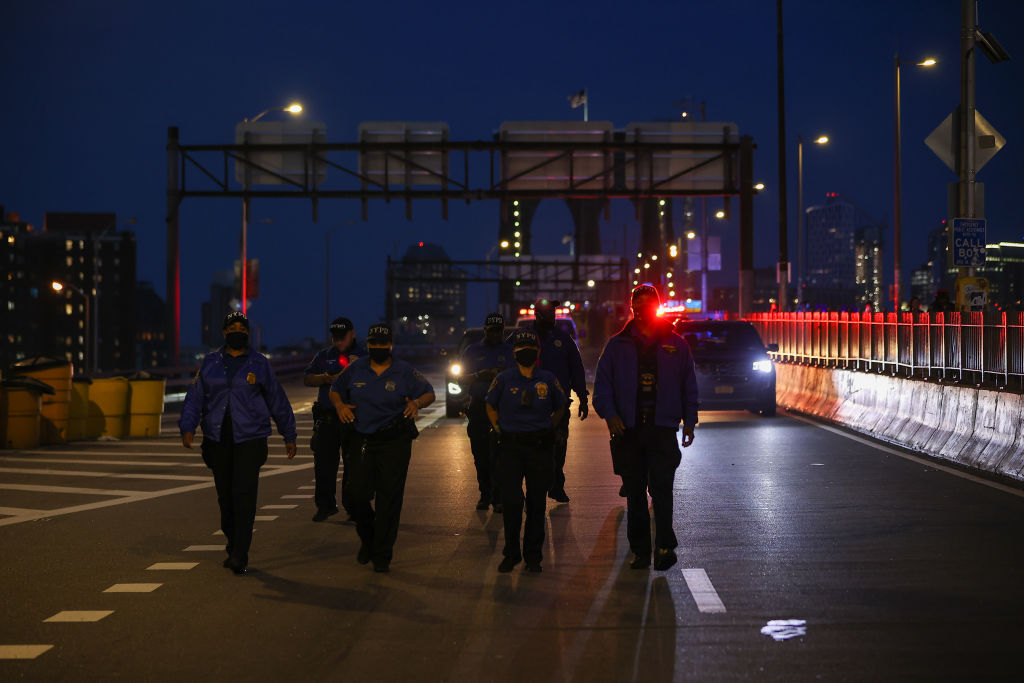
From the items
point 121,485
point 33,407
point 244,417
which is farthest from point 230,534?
point 33,407

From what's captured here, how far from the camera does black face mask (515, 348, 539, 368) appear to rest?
9.20 metres

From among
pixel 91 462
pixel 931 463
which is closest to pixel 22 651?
pixel 91 462

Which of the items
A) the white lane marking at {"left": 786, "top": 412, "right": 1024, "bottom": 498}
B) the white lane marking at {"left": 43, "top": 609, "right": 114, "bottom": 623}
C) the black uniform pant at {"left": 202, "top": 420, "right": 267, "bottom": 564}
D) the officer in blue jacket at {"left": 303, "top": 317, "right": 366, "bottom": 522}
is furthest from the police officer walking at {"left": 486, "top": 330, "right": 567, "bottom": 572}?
the white lane marking at {"left": 786, "top": 412, "right": 1024, "bottom": 498}

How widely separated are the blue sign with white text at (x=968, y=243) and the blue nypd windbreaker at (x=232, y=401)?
467 inches

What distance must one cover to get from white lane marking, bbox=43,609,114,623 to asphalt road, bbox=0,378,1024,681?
26 millimetres

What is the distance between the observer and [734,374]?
23812 millimetres

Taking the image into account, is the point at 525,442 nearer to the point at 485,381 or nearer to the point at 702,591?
the point at 702,591

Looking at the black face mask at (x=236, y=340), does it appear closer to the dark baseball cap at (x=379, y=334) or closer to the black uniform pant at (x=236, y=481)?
the black uniform pant at (x=236, y=481)

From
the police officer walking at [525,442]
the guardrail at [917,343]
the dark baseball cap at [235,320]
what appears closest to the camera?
the police officer walking at [525,442]

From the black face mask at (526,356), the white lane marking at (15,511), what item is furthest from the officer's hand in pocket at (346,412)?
the white lane marking at (15,511)

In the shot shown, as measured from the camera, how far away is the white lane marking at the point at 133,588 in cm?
848

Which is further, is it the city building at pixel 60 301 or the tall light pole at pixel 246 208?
the city building at pixel 60 301

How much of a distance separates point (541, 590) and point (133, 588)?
2.72 m

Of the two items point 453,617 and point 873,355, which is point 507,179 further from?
point 453,617
